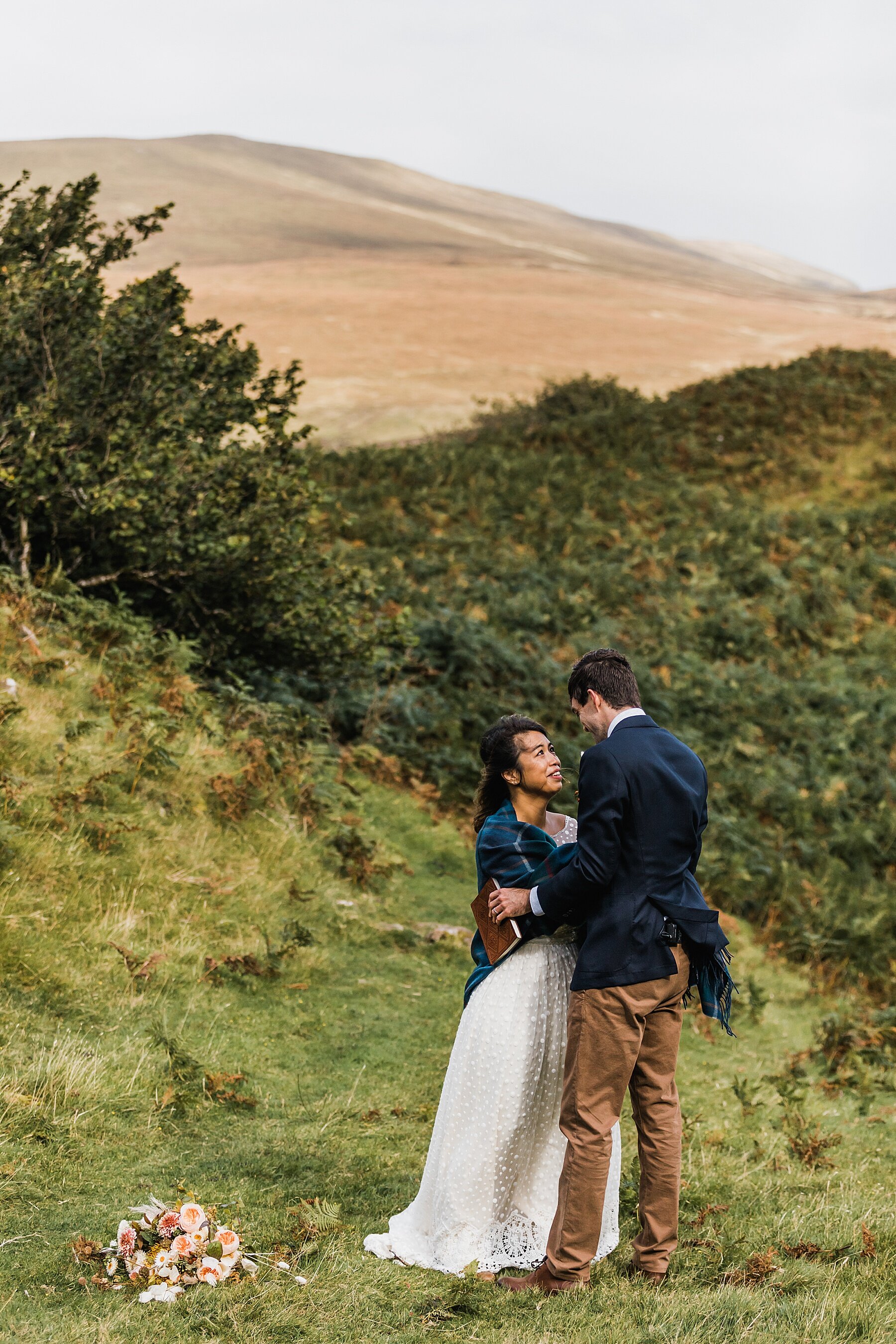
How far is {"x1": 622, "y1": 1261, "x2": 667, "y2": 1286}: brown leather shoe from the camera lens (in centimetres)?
423

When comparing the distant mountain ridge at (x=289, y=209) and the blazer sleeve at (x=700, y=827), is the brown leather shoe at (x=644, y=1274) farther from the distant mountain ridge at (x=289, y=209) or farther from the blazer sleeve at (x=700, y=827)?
the distant mountain ridge at (x=289, y=209)

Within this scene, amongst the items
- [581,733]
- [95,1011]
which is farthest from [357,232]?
[95,1011]

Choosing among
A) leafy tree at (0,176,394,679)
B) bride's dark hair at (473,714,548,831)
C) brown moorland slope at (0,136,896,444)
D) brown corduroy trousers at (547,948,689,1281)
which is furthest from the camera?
brown moorland slope at (0,136,896,444)

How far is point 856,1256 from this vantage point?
4.66m

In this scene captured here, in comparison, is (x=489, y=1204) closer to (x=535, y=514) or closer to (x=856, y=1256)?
(x=856, y=1256)

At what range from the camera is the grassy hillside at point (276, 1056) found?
13.0 feet

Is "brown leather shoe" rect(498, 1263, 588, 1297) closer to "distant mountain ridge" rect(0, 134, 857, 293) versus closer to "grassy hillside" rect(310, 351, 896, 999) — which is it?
"grassy hillside" rect(310, 351, 896, 999)

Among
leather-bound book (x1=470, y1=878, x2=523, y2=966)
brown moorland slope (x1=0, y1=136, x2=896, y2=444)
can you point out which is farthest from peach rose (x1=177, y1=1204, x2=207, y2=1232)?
brown moorland slope (x1=0, y1=136, x2=896, y2=444)

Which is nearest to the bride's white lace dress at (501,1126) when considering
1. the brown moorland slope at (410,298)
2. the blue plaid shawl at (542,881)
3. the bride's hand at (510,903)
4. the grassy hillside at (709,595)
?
the blue plaid shawl at (542,881)

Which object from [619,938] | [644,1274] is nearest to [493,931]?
[619,938]

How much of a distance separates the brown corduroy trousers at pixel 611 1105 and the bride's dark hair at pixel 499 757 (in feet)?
2.65

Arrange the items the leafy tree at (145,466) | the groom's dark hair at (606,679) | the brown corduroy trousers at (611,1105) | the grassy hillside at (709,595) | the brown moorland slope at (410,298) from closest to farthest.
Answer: the brown corduroy trousers at (611,1105)
the groom's dark hair at (606,679)
the leafy tree at (145,466)
the grassy hillside at (709,595)
the brown moorland slope at (410,298)

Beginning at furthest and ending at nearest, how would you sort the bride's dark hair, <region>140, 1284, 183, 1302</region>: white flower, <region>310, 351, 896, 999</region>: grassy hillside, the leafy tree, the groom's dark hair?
1. <region>310, 351, 896, 999</region>: grassy hillside
2. the leafy tree
3. the bride's dark hair
4. the groom's dark hair
5. <region>140, 1284, 183, 1302</region>: white flower

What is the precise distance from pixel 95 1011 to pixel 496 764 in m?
3.32
